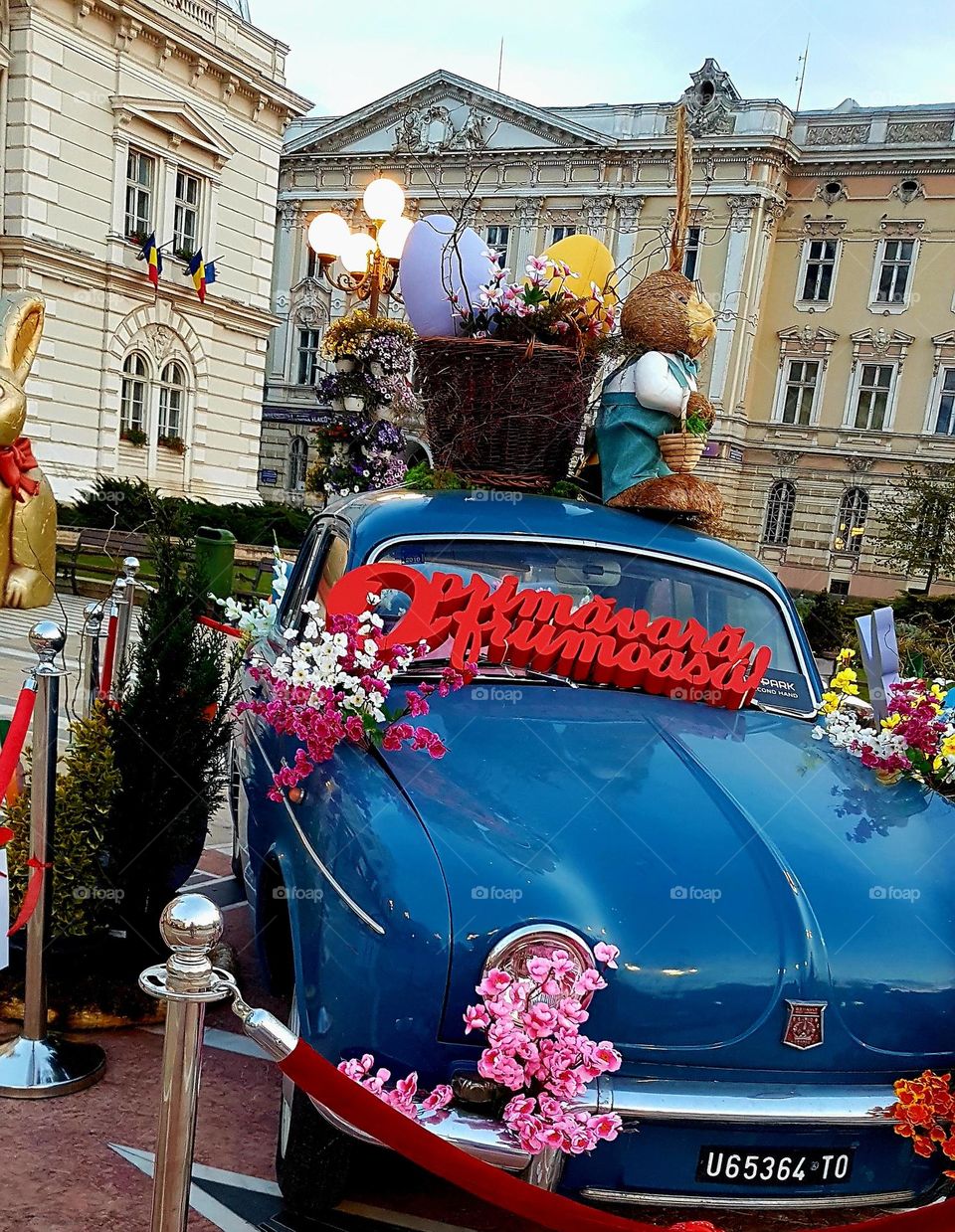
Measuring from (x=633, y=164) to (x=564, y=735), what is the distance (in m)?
36.2

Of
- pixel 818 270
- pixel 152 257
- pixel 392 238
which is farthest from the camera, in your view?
pixel 818 270

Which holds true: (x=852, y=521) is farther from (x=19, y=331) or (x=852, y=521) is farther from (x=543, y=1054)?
(x=543, y=1054)

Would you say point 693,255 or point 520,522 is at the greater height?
point 693,255

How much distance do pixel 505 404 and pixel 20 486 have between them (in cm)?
690

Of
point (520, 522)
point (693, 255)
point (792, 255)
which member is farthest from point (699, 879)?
point (792, 255)

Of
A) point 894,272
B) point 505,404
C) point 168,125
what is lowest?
point 505,404

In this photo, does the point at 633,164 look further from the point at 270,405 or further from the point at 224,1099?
the point at 224,1099

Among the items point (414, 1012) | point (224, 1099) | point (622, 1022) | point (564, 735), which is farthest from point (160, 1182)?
point (564, 735)

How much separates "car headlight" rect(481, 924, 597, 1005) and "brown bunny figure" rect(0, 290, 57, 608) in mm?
7422

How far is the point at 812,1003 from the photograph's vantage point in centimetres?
238

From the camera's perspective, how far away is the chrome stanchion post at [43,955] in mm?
3295

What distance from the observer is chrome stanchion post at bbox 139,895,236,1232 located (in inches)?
77.9

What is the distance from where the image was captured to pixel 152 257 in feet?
62.0

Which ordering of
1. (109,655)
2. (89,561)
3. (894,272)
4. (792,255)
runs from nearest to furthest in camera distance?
1. (109,655)
2. (89,561)
3. (894,272)
4. (792,255)
